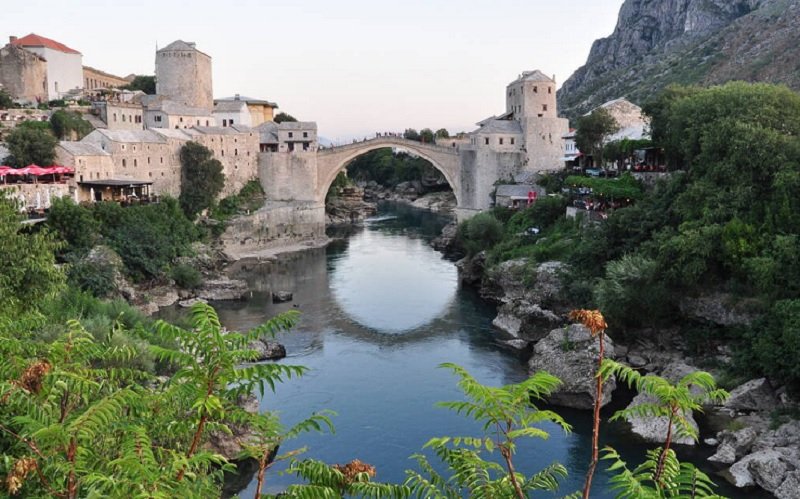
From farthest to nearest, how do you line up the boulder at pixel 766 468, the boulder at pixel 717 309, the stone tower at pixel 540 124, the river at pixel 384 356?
1. the stone tower at pixel 540 124
2. the boulder at pixel 717 309
3. the river at pixel 384 356
4. the boulder at pixel 766 468

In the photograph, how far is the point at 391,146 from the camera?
45.7 m

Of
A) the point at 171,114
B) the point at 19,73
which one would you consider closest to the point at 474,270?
the point at 171,114

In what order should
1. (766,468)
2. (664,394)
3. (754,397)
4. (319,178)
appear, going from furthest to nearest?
(319,178), (754,397), (766,468), (664,394)

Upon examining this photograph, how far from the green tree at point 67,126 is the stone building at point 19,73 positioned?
641 cm

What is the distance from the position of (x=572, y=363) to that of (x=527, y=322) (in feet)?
15.1

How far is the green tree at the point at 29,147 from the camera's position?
30078mm

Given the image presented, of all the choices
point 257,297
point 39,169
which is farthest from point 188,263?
point 39,169

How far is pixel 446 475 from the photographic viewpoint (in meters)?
14.1

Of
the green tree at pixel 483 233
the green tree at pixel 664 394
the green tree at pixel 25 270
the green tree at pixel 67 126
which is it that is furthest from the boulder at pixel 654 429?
the green tree at pixel 67 126

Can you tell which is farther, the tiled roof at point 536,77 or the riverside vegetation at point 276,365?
the tiled roof at point 536,77

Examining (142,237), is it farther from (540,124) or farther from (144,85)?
(144,85)

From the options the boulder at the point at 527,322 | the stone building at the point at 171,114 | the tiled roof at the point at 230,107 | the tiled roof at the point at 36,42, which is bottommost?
the boulder at the point at 527,322

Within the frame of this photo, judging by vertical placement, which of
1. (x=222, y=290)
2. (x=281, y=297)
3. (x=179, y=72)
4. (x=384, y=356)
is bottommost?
(x=384, y=356)

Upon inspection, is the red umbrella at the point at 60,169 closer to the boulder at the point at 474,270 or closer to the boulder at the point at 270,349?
the boulder at the point at 270,349
